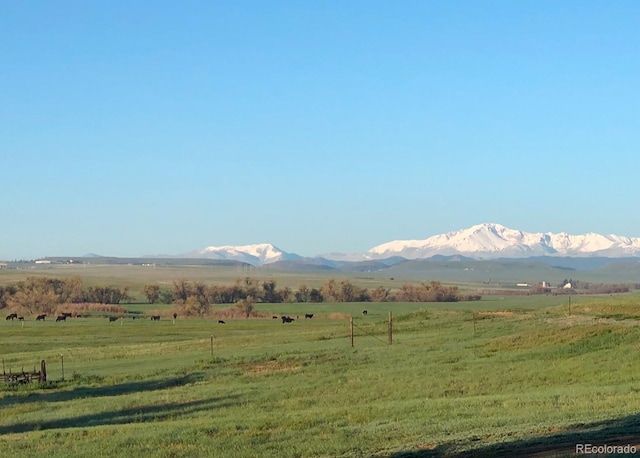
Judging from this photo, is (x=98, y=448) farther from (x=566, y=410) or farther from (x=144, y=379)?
(x=144, y=379)

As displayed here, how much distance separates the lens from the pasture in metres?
20.4

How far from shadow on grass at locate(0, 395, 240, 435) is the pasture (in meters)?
0.10

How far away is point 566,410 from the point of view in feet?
74.7

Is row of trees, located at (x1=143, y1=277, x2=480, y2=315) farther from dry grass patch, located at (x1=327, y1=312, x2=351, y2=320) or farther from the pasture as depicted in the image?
the pasture

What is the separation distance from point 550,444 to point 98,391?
2586cm

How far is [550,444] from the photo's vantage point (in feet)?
55.8

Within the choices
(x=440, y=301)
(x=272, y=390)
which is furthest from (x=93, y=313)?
(x=272, y=390)

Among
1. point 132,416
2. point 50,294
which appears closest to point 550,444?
point 132,416

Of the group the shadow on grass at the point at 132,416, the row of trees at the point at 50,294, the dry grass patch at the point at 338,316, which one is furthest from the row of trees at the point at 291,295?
the shadow on grass at the point at 132,416

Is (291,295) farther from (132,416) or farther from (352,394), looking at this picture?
(132,416)

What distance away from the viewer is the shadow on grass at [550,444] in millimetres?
16312

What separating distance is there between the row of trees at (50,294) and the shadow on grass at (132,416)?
90717 mm

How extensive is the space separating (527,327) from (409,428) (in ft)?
103

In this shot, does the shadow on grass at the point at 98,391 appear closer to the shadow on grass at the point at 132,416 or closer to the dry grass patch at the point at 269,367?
the dry grass patch at the point at 269,367
